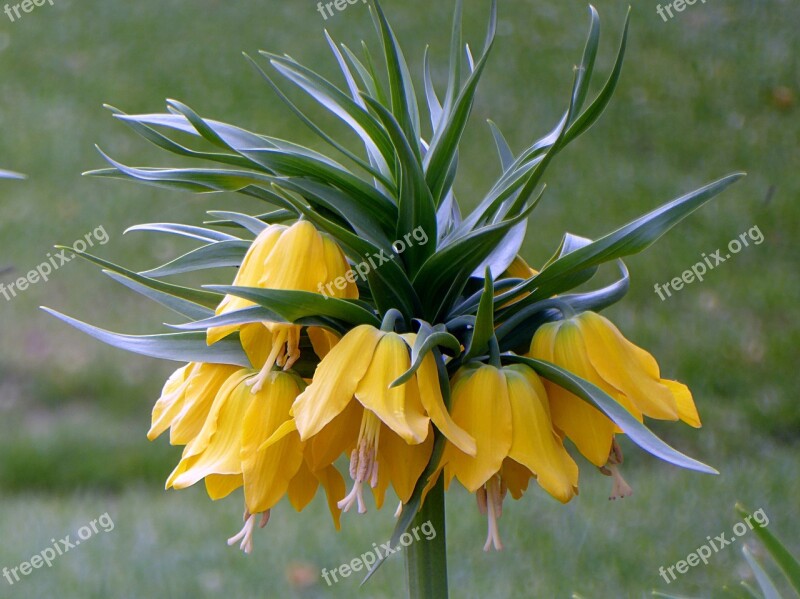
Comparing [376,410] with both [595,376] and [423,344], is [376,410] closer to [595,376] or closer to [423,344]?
[423,344]

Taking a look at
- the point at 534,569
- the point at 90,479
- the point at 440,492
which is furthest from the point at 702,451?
the point at 440,492

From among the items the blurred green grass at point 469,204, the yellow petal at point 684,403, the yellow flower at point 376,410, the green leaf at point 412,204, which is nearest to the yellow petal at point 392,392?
the yellow flower at point 376,410

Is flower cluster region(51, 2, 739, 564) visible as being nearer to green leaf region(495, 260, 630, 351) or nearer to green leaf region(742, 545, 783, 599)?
green leaf region(495, 260, 630, 351)

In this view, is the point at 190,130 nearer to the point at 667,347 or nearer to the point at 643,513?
the point at 643,513

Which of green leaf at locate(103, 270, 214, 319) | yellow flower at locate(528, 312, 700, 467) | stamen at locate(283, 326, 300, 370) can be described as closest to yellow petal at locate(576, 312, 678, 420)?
yellow flower at locate(528, 312, 700, 467)

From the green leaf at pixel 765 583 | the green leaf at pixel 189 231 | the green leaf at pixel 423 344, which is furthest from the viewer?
the green leaf at pixel 189 231

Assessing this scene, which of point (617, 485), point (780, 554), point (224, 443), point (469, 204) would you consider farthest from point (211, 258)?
point (469, 204)

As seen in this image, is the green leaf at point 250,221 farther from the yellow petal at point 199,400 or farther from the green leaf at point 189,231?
the yellow petal at point 199,400
